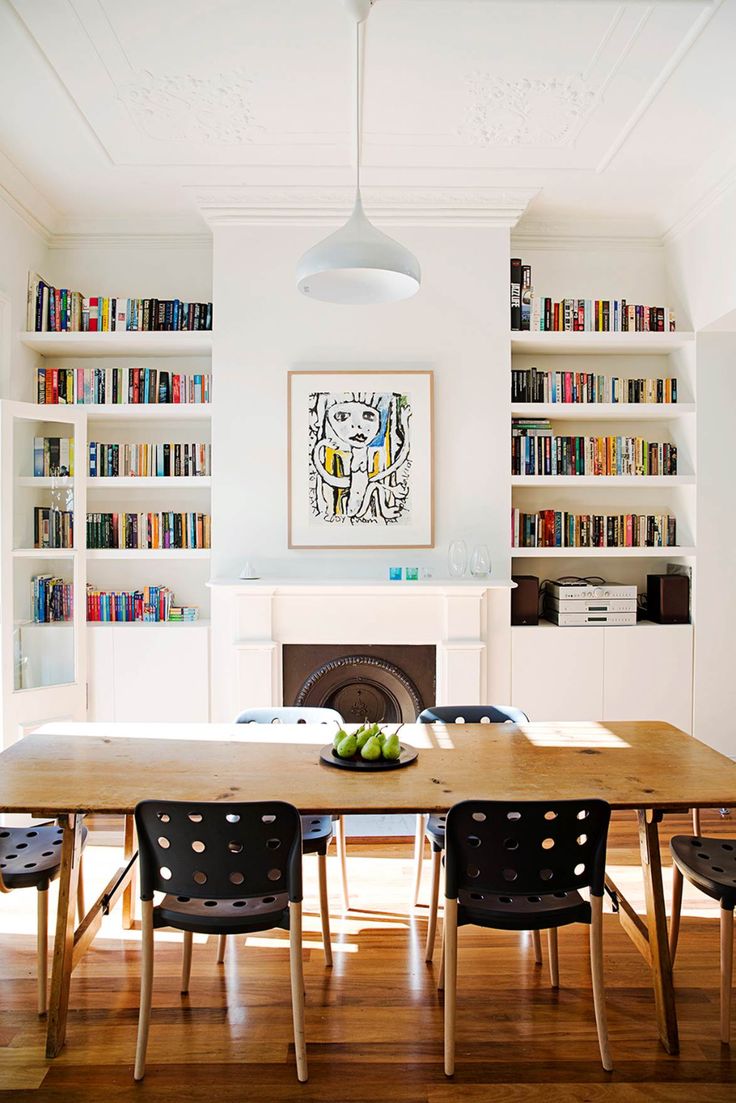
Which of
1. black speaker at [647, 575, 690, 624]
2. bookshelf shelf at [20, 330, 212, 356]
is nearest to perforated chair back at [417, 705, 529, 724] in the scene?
black speaker at [647, 575, 690, 624]

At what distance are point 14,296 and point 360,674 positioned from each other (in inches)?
108

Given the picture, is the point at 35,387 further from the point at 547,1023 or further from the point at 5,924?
the point at 547,1023

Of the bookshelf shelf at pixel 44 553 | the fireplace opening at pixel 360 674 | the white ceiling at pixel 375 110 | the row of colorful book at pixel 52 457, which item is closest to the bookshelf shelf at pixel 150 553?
the bookshelf shelf at pixel 44 553

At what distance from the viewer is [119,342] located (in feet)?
15.1

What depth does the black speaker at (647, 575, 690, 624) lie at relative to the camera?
15.2 ft

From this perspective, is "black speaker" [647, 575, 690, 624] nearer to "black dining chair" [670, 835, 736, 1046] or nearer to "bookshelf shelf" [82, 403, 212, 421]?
"black dining chair" [670, 835, 736, 1046]

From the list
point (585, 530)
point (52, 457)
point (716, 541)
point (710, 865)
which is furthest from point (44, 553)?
point (716, 541)

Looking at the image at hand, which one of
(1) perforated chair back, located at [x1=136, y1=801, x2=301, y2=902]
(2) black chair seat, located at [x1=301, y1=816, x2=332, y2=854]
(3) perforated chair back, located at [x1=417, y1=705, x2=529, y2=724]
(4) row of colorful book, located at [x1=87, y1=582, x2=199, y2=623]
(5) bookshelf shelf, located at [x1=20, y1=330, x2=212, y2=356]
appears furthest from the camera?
(4) row of colorful book, located at [x1=87, y1=582, x2=199, y2=623]

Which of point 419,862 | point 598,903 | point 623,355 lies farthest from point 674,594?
point 598,903

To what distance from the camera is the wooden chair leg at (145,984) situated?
2.18 m

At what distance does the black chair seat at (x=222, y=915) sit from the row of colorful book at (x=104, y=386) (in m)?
3.06

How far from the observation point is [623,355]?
16.3 ft

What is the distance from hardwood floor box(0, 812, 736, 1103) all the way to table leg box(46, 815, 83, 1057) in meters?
0.06

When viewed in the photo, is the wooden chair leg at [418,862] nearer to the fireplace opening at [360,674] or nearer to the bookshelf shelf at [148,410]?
the fireplace opening at [360,674]
